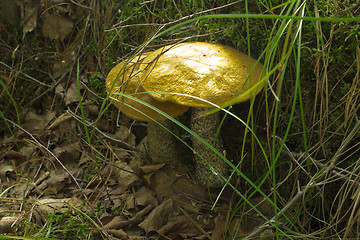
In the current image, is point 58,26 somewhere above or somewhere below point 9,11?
below

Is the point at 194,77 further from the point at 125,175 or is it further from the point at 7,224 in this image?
the point at 7,224

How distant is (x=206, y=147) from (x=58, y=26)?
172 centimetres

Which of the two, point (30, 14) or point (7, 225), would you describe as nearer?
point (7, 225)

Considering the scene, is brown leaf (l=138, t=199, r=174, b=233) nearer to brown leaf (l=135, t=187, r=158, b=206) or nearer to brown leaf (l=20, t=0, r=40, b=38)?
brown leaf (l=135, t=187, r=158, b=206)

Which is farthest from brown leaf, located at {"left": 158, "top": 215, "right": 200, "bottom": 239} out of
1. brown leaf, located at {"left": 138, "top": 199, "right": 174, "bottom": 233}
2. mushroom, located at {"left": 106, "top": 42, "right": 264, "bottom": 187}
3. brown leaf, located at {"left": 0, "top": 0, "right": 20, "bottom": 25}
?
brown leaf, located at {"left": 0, "top": 0, "right": 20, "bottom": 25}

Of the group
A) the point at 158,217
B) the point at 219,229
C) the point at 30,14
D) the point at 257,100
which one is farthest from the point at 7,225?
the point at 30,14

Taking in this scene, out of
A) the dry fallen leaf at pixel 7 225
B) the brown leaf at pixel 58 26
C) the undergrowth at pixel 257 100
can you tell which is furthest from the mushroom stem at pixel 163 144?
the brown leaf at pixel 58 26

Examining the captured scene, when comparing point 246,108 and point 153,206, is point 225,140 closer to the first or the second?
point 246,108

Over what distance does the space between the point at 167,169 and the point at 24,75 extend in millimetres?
1601

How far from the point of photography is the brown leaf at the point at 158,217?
180 centimetres

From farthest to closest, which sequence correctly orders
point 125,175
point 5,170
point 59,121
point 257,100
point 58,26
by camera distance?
1. point 58,26
2. point 59,121
3. point 5,170
4. point 125,175
5. point 257,100

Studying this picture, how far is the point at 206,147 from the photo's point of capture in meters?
2.00

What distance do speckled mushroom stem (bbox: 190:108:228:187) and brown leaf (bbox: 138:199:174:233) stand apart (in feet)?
0.93

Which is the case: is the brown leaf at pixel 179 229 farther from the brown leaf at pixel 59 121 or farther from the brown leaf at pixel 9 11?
the brown leaf at pixel 9 11
